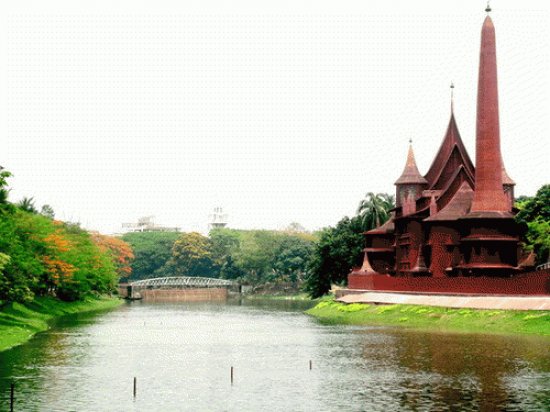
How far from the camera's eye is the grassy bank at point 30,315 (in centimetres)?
5734

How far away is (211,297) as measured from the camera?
631 feet

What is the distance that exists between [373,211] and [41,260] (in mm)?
48258

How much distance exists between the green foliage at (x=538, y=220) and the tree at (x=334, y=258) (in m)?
40.0

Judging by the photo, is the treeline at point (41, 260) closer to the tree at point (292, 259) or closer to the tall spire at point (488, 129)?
Result: the tall spire at point (488, 129)

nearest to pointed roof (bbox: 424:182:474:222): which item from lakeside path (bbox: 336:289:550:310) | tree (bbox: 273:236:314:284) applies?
lakeside path (bbox: 336:289:550:310)

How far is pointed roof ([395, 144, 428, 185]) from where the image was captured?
10675 centimetres

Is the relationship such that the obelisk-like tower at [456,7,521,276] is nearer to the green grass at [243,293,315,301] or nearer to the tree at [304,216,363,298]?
the tree at [304,216,363,298]

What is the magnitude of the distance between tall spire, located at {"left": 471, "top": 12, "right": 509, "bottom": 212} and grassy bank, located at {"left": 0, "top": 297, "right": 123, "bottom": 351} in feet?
130

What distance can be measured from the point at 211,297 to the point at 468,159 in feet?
321

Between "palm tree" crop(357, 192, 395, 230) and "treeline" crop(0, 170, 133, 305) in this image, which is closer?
"treeline" crop(0, 170, 133, 305)

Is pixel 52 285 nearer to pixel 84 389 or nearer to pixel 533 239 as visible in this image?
pixel 533 239

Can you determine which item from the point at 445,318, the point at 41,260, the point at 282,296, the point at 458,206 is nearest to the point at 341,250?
the point at 458,206

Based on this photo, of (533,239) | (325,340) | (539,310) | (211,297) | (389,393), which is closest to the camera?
(389,393)

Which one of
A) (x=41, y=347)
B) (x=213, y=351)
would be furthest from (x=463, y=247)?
(x=41, y=347)
